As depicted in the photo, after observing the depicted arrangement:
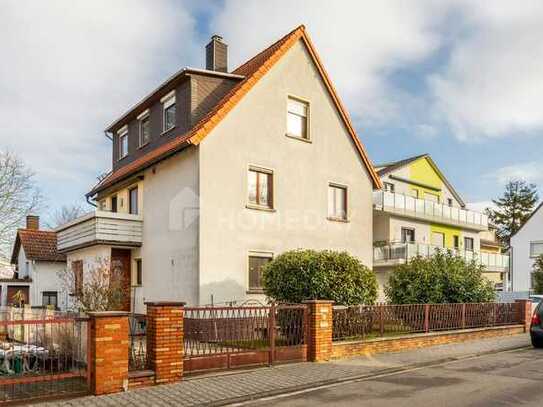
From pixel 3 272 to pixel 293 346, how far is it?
31642 mm

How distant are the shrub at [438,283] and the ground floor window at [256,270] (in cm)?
427

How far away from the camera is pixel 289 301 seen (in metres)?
13.6

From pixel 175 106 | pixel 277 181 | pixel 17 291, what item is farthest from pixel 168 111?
pixel 17 291

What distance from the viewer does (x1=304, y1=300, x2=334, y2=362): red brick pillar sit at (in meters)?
11.5

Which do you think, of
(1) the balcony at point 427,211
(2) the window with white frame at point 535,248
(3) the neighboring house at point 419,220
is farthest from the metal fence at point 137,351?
(2) the window with white frame at point 535,248

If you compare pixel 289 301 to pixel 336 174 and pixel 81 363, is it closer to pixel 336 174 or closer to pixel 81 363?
pixel 81 363

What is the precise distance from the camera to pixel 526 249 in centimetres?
4350

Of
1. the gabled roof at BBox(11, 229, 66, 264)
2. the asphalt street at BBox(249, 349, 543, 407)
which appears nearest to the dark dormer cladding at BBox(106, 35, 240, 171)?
the gabled roof at BBox(11, 229, 66, 264)

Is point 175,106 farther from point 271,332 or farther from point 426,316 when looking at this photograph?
point 426,316

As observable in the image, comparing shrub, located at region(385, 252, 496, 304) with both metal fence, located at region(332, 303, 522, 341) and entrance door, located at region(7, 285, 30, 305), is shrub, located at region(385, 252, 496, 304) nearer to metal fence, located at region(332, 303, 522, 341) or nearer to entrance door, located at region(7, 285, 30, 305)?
metal fence, located at region(332, 303, 522, 341)

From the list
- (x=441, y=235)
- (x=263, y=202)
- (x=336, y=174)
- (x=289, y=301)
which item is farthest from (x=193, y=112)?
(x=441, y=235)

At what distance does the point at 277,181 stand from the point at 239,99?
3085 millimetres

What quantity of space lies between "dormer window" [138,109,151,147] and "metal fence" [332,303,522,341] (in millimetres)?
11391

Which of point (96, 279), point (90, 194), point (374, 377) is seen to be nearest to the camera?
point (374, 377)
